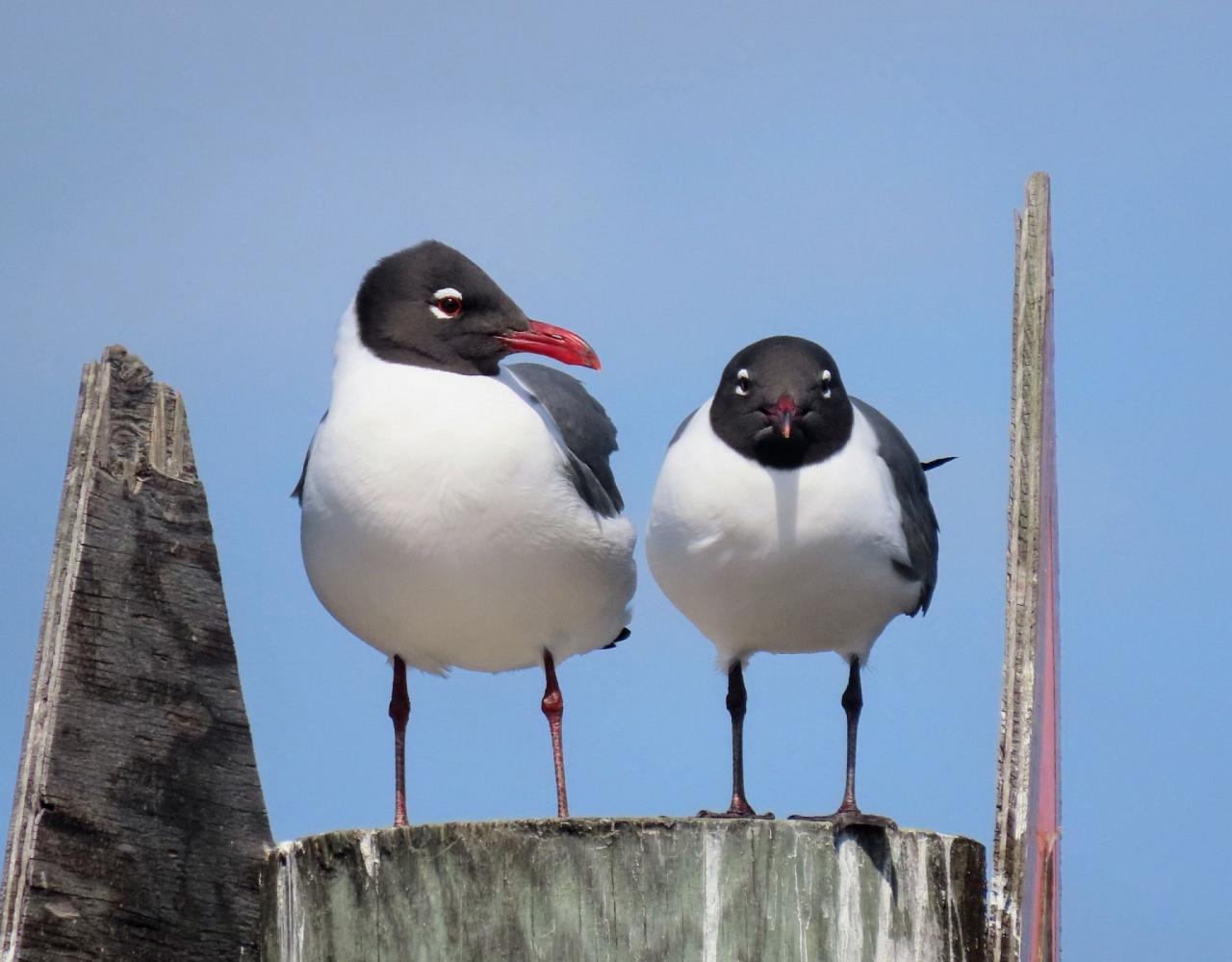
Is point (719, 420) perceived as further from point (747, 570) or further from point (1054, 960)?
point (1054, 960)

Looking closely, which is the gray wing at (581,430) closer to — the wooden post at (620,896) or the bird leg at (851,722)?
the bird leg at (851,722)

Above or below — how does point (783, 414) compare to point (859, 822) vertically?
above

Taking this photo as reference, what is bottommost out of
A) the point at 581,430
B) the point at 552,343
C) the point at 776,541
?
the point at 776,541

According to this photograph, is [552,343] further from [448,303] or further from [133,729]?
[133,729]

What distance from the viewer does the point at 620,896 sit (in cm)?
485

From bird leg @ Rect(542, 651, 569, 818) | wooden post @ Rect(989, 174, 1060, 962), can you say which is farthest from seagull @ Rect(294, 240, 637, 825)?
wooden post @ Rect(989, 174, 1060, 962)

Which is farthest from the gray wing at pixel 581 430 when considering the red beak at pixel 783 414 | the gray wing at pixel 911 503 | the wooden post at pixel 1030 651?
the wooden post at pixel 1030 651

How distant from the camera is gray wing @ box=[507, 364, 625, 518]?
7.01 m

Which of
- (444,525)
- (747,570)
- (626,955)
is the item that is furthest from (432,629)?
(626,955)

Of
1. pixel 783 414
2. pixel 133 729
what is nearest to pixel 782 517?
pixel 783 414

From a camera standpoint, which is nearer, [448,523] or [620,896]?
[620,896]

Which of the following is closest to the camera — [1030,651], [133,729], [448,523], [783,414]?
[1030,651]

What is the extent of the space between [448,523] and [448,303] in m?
1.03

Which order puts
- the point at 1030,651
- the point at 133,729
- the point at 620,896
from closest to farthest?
the point at 620,896
the point at 1030,651
the point at 133,729
